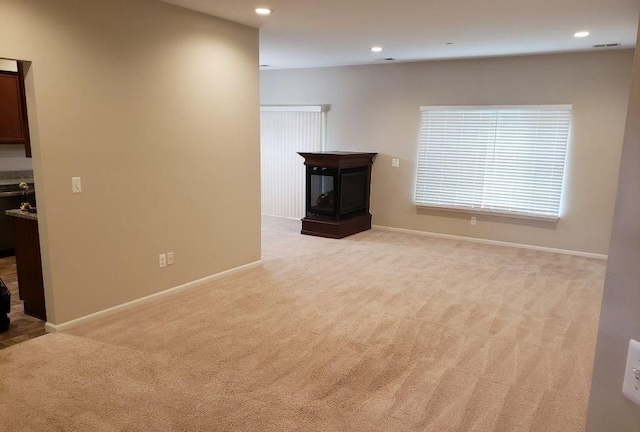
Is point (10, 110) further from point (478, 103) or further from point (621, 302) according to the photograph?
point (621, 302)

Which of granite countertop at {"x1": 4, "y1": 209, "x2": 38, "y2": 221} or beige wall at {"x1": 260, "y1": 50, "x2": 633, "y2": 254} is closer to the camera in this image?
granite countertop at {"x1": 4, "y1": 209, "x2": 38, "y2": 221}

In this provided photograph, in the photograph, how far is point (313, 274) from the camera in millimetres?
4969

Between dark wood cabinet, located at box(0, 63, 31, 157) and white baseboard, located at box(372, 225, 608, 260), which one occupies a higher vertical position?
dark wood cabinet, located at box(0, 63, 31, 157)

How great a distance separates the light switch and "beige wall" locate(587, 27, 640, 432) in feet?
11.5

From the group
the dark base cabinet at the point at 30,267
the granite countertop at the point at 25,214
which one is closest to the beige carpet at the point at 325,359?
the dark base cabinet at the point at 30,267

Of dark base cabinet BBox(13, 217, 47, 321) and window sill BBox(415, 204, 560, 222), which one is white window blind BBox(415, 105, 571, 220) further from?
dark base cabinet BBox(13, 217, 47, 321)

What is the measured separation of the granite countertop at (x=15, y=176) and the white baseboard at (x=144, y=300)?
2868mm

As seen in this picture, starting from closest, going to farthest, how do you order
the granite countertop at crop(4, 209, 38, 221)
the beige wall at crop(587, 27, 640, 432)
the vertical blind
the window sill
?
the beige wall at crop(587, 27, 640, 432) < the granite countertop at crop(4, 209, 38, 221) < the window sill < the vertical blind

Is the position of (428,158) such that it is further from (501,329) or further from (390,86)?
→ (501,329)

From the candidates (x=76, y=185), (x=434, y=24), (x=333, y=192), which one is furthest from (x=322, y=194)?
(x=76, y=185)

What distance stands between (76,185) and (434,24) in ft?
11.2

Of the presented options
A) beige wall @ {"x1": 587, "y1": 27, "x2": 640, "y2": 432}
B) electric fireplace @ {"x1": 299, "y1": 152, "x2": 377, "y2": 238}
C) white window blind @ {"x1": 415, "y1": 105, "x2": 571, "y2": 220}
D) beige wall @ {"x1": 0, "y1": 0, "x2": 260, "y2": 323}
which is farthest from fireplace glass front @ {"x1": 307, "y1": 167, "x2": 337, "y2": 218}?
beige wall @ {"x1": 587, "y1": 27, "x2": 640, "y2": 432}

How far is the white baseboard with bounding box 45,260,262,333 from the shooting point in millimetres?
3483

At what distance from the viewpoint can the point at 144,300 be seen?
4062 millimetres
